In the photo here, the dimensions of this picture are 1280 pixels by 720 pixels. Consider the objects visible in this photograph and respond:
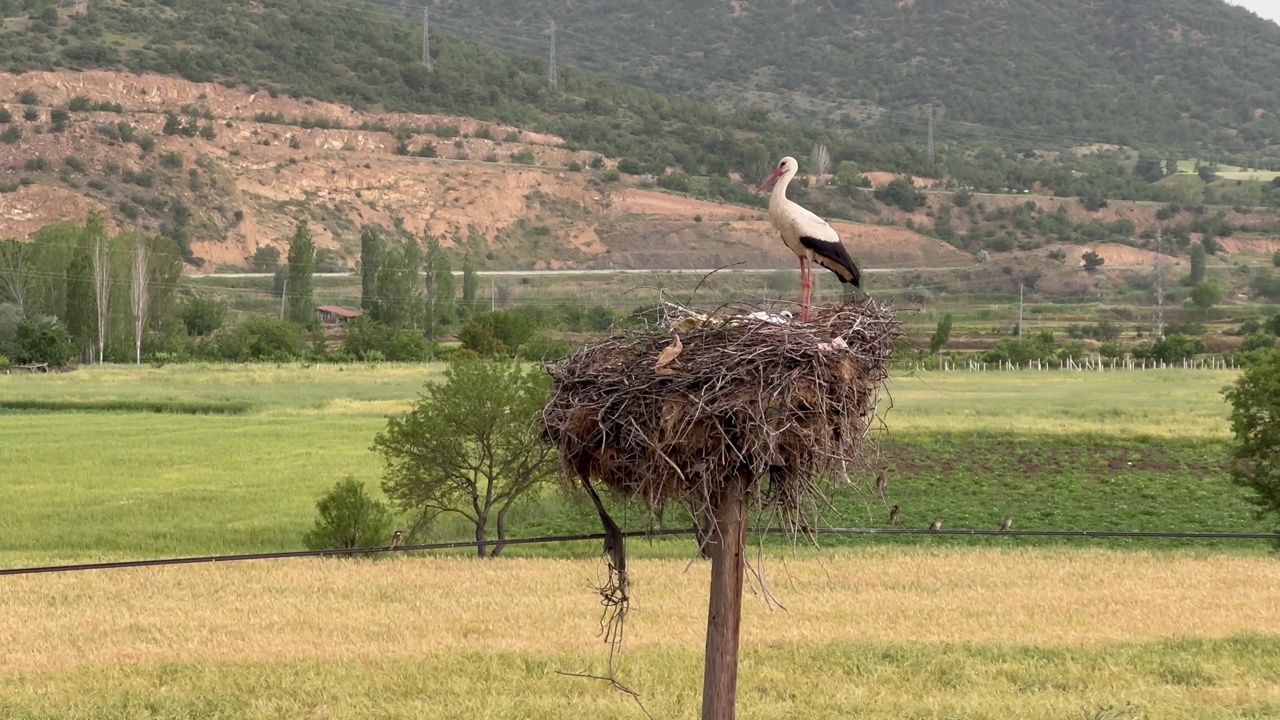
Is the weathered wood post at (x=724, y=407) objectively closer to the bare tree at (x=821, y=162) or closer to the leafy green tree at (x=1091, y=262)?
the leafy green tree at (x=1091, y=262)

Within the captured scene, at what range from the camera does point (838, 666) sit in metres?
11.9

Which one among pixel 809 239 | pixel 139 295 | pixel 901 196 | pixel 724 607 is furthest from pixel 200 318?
pixel 724 607

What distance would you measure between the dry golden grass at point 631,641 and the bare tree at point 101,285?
59069 millimetres

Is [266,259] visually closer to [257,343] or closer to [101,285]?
[257,343]

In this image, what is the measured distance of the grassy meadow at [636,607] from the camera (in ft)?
35.4

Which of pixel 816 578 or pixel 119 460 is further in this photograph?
pixel 119 460

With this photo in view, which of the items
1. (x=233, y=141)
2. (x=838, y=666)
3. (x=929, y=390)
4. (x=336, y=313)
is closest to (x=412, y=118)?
(x=233, y=141)

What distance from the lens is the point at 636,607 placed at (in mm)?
16203

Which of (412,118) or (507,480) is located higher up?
(412,118)

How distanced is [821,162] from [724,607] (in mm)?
150005

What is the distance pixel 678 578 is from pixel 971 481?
699 inches

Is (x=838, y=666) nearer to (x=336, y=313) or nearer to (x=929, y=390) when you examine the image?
(x=929, y=390)

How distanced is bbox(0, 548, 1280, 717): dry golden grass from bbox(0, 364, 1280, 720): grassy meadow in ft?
0.15

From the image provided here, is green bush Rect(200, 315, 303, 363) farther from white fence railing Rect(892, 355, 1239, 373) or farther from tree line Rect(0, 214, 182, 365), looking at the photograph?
white fence railing Rect(892, 355, 1239, 373)
